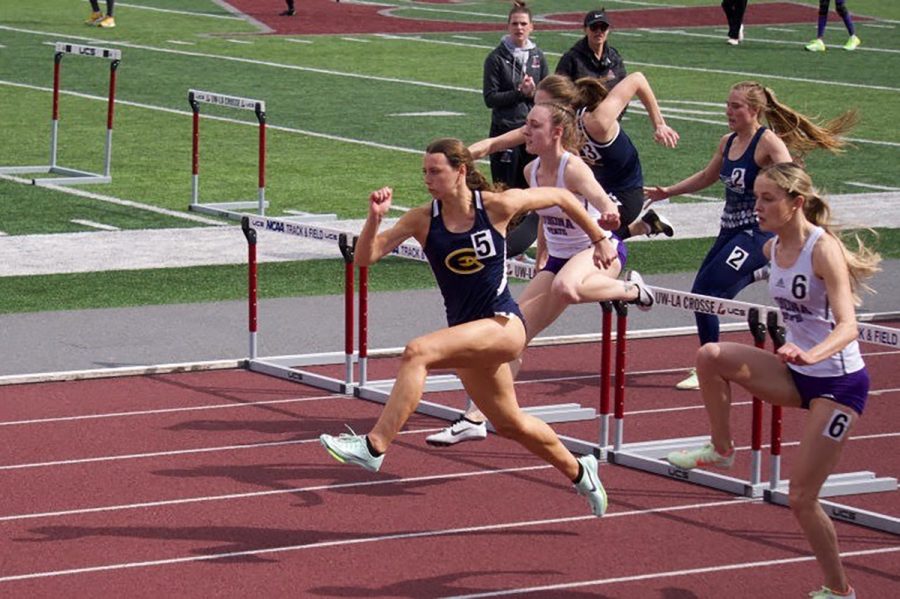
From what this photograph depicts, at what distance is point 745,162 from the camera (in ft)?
40.3

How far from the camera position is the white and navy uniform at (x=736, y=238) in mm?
12320

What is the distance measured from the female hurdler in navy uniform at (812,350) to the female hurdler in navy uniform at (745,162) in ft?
10.2

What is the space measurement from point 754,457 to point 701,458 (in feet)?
1.38

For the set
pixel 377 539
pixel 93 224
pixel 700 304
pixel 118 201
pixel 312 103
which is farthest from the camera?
pixel 312 103

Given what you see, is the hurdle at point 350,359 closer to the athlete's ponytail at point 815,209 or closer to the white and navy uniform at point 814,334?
the white and navy uniform at point 814,334

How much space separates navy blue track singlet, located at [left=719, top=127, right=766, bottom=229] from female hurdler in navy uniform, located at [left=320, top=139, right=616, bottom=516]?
8.67 feet

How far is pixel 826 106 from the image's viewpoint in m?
29.6

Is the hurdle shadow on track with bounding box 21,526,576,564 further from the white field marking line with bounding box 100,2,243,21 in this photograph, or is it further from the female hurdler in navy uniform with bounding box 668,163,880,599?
the white field marking line with bounding box 100,2,243,21

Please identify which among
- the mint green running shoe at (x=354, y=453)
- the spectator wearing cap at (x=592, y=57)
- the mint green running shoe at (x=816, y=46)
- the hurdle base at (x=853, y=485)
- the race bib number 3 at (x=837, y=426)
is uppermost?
the spectator wearing cap at (x=592, y=57)

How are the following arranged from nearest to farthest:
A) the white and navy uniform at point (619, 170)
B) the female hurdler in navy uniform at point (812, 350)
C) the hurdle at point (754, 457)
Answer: the female hurdler in navy uniform at point (812, 350) → the hurdle at point (754, 457) → the white and navy uniform at point (619, 170)

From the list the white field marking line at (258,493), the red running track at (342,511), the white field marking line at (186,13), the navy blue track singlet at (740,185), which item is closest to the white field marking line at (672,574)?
the red running track at (342,511)

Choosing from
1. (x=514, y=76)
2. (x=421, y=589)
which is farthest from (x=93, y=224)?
(x=421, y=589)

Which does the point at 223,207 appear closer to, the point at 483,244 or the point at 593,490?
the point at 483,244

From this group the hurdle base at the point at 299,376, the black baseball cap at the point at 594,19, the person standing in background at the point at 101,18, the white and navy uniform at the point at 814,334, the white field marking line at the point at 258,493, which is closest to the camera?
the white and navy uniform at the point at 814,334
